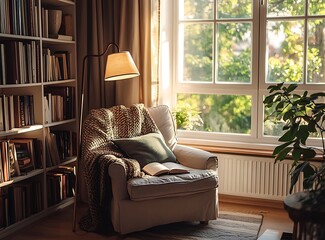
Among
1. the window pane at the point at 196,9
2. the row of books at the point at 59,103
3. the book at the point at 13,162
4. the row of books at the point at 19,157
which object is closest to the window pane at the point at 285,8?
the window pane at the point at 196,9

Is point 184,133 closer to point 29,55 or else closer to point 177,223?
point 177,223

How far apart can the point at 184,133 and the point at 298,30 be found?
1441mm

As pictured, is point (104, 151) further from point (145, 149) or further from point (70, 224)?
point (70, 224)

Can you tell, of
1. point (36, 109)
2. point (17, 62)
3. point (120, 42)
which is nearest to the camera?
point (17, 62)

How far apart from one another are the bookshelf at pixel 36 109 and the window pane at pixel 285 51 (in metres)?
1.80

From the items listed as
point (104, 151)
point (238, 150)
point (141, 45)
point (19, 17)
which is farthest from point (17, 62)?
point (238, 150)

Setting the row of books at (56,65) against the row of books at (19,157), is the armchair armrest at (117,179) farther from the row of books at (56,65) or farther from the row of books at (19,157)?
the row of books at (56,65)

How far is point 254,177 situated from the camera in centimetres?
386

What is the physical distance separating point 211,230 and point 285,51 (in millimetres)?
1770

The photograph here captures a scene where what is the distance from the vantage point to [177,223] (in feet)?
11.2

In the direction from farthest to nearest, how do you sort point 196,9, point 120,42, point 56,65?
point 196,9 → point 120,42 → point 56,65

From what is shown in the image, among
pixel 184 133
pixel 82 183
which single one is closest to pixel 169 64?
pixel 184 133

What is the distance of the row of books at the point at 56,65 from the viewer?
356 cm

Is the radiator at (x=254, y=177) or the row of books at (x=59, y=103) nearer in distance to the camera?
the row of books at (x=59, y=103)
